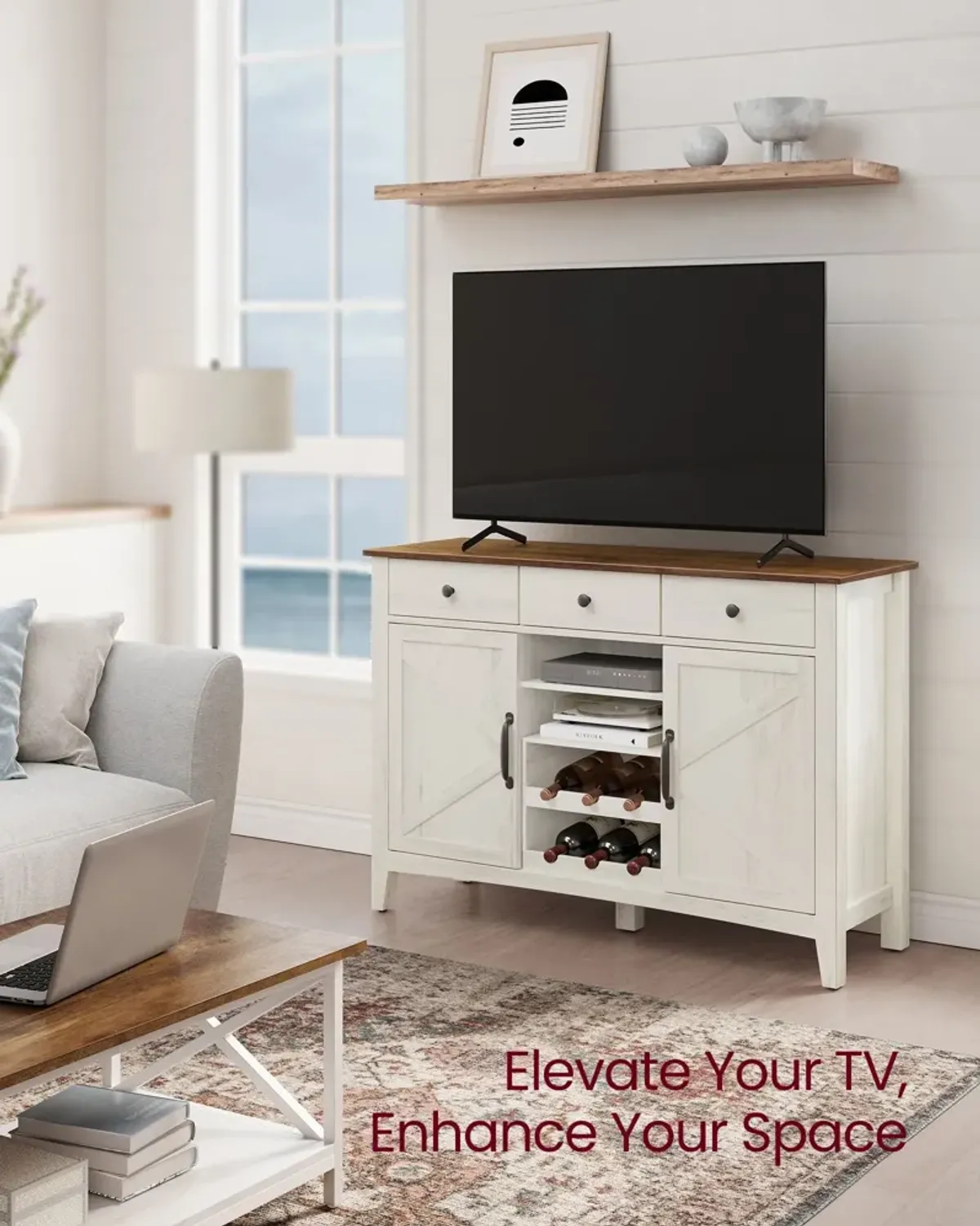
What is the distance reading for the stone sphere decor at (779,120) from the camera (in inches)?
167

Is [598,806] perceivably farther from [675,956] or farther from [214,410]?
[214,410]

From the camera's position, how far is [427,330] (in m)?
5.05

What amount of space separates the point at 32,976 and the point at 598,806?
194cm

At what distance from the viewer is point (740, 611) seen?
4051 millimetres

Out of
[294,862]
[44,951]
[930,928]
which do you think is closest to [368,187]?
[294,862]

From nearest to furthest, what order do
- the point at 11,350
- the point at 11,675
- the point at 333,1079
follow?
1. the point at 333,1079
2. the point at 11,675
3. the point at 11,350

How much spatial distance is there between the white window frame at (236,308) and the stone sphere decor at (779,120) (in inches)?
52.5

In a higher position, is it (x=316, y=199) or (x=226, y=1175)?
(x=316, y=199)

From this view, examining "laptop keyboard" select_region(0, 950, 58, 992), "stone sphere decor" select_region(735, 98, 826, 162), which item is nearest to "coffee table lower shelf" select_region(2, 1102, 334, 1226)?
"laptop keyboard" select_region(0, 950, 58, 992)

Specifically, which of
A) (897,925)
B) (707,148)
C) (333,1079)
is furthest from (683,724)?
(333,1079)

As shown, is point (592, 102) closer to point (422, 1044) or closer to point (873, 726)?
point (873, 726)

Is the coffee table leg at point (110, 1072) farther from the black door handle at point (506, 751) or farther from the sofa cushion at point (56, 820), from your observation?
the black door handle at point (506, 751)

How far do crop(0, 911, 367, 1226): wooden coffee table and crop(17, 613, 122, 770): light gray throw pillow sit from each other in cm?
104

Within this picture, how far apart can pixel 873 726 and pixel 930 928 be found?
1.86 feet
